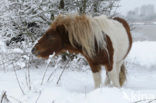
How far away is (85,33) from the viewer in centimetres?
297

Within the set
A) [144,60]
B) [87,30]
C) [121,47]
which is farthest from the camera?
[144,60]

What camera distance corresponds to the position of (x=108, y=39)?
10.1 feet

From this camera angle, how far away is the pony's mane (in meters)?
2.97

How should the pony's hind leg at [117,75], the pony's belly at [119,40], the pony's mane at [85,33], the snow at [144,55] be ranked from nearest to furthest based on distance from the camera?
the pony's mane at [85,33]
the pony's belly at [119,40]
the pony's hind leg at [117,75]
the snow at [144,55]

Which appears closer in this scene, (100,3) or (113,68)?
(113,68)

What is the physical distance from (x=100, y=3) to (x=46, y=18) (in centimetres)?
184

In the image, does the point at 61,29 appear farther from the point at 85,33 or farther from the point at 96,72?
the point at 96,72

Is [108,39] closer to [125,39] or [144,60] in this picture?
[125,39]

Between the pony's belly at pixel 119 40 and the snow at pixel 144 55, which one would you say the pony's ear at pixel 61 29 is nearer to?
the pony's belly at pixel 119 40

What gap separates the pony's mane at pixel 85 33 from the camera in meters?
2.97

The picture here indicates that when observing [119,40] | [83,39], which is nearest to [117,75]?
[119,40]

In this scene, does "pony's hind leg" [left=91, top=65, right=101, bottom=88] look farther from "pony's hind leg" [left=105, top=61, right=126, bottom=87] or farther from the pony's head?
the pony's head

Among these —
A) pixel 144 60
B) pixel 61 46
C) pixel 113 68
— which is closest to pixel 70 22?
pixel 61 46

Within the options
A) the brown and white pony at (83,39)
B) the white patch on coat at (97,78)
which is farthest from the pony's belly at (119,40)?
the white patch on coat at (97,78)
